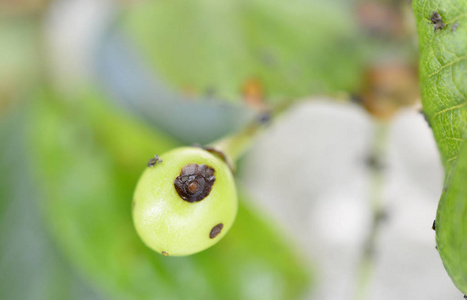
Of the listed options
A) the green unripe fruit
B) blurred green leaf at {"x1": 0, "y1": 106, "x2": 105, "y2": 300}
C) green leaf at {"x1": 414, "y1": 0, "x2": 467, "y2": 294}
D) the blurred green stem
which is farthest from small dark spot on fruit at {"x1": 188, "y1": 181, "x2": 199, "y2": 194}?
blurred green leaf at {"x1": 0, "y1": 106, "x2": 105, "y2": 300}

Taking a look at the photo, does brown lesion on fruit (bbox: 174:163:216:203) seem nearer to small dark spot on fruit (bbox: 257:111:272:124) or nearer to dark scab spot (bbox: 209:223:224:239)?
dark scab spot (bbox: 209:223:224:239)

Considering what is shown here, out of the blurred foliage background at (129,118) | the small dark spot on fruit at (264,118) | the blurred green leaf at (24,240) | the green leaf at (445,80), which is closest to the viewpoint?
the green leaf at (445,80)

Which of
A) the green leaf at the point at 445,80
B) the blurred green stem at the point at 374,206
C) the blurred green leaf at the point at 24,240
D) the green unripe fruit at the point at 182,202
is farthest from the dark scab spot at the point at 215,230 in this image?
the blurred green leaf at the point at 24,240

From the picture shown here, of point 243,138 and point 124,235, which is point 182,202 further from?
point 124,235

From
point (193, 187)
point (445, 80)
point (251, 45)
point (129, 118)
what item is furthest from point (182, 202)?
point (129, 118)

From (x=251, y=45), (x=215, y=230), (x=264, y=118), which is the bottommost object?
(x=215, y=230)

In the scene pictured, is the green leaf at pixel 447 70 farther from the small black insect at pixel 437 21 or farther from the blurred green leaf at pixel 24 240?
the blurred green leaf at pixel 24 240

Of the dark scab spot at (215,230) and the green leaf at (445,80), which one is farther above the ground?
the green leaf at (445,80)
